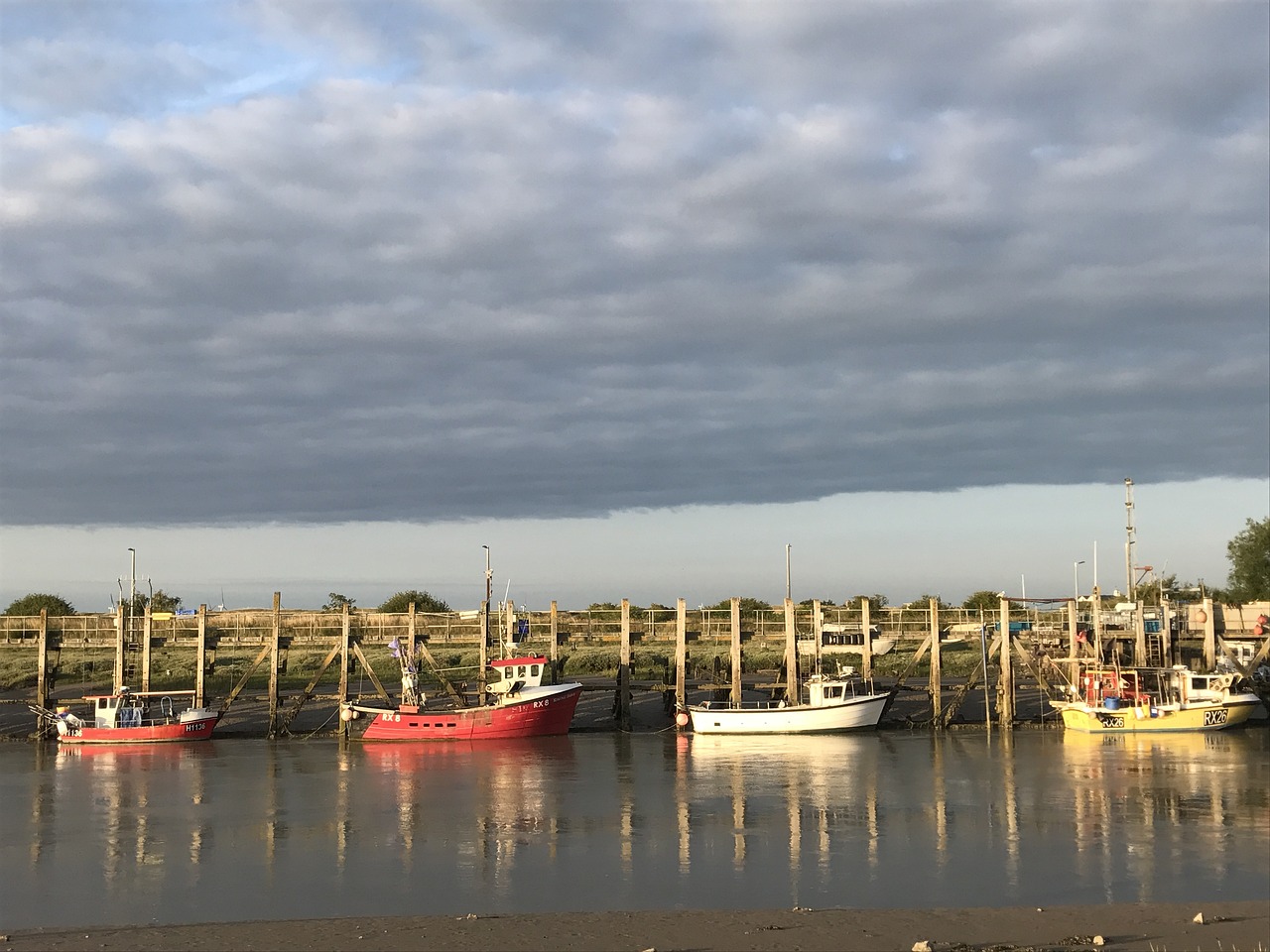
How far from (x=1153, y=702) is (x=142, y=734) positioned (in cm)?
4550

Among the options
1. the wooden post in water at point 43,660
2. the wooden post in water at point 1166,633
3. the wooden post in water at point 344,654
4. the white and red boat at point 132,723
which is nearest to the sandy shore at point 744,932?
the wooden post in water at point 344,654

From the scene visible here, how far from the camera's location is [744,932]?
2261 centimetres

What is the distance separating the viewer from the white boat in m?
56.8

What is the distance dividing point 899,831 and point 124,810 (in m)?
23.0

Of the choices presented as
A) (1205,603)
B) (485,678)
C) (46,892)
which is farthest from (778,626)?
(46,892)

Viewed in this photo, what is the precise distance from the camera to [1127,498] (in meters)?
64.0

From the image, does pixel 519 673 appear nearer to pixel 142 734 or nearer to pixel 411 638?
pixel 411 638

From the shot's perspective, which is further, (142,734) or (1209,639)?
(1209,639)

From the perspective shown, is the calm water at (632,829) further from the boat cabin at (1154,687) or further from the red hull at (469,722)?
the red hull at (469,722)

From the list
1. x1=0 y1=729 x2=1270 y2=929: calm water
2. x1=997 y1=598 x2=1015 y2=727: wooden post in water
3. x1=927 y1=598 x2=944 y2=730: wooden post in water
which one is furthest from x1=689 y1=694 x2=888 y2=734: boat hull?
x1=997 y1=598 x2=1015 y2=727: wooden post in water

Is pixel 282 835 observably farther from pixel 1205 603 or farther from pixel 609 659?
pixel 609 659

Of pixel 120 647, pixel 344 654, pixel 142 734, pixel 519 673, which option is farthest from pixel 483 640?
pixel 120 647

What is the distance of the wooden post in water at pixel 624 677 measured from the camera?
58.5m

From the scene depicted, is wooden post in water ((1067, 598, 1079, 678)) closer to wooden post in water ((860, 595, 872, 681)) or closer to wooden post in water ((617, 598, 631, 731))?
wooden post in water ((860, 595, 872, 681))
